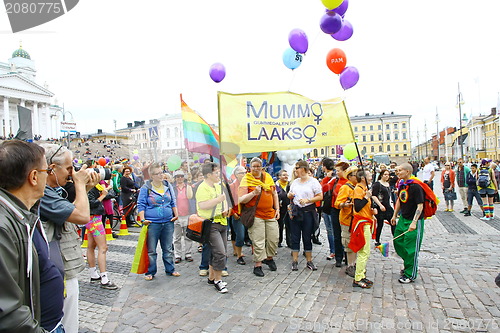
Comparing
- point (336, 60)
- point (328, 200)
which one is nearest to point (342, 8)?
point (336, 60)

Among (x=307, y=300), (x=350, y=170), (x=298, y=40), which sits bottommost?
(x=307, y=300)

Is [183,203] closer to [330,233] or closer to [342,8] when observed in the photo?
[330,233]

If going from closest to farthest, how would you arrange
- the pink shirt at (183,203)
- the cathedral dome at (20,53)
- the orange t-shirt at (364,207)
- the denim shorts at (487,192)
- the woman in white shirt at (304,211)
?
1. the orange t-shirt at (364,207)
2. the pink shirt at (183,203)
3. the woman in white shirt at (304,211)
4. the denim shorts at (487,192)
5. the cathedral dome at (20,53)

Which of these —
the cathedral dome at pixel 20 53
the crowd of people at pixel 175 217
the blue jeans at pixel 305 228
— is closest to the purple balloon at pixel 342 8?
the crowd of people at pixel 175 217

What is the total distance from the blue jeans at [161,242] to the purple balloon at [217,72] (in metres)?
3.16

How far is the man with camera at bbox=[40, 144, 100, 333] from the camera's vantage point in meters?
2.55

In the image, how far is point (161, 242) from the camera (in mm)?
5539

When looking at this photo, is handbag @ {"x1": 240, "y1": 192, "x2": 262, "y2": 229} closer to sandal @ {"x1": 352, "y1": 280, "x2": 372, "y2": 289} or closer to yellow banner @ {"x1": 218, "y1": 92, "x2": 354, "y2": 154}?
yellow banner @ {"x1": 218, "y1": 92, "x2": 354, "y2": 154}

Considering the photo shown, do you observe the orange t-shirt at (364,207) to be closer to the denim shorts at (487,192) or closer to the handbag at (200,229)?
the handbag at (200,229)

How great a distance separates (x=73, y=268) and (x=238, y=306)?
2182 millimetres

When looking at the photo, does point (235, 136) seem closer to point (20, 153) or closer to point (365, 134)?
point (20, 153)

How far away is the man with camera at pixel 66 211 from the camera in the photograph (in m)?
2.55

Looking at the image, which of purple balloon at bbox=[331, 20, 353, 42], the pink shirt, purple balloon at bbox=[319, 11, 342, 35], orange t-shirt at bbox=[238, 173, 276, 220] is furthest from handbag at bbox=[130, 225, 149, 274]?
purple balloon at bbox=[331, 20, 353, 42]

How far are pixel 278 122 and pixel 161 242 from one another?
292cm
